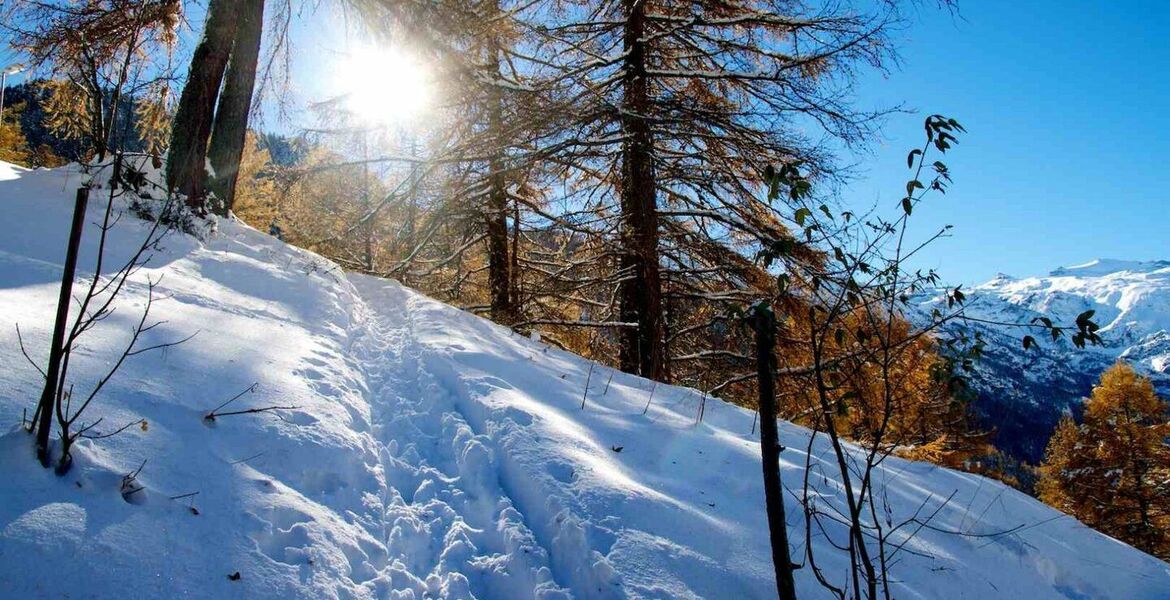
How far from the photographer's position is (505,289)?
9281 millimetres

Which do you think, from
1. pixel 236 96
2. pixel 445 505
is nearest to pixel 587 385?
pixel 445 505

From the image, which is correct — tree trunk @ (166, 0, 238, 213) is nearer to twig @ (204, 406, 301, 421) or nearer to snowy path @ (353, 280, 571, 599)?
snowy path @ (353, 280, 571, 599)

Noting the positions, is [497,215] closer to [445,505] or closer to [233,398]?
[233,398]

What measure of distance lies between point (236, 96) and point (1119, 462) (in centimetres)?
2320

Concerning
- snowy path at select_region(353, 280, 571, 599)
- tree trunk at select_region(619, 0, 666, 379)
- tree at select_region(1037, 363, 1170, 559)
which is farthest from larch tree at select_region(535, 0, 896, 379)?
tree at select_region(1037, 363, 1170, 559)

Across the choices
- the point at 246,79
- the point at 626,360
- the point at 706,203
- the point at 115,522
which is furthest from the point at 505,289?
the point at 115,522

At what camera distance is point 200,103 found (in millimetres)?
5902

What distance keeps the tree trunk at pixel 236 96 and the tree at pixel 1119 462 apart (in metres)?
21.5

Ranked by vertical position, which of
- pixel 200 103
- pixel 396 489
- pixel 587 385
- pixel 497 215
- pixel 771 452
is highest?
pixel 200 103

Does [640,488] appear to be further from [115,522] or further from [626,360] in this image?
[626,360]

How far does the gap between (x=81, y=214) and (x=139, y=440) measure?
0.80 metres

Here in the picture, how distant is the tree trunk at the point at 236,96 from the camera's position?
630 centimetres

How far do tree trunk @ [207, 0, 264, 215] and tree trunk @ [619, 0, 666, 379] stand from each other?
4476 millimetres

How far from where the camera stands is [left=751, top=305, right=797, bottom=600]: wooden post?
167 cm
